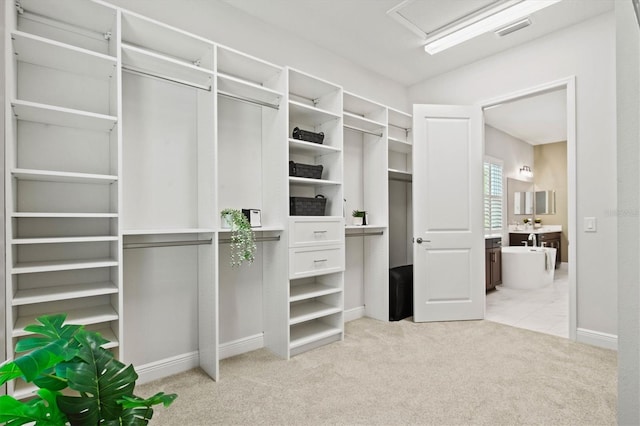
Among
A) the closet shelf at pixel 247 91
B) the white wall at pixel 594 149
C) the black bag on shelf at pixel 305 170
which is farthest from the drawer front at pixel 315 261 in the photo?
the white wall at pixel 594 149

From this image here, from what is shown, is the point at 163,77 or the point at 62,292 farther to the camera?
the point at 163,77

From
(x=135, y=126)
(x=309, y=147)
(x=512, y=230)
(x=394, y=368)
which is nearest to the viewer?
(x=135, y=126)

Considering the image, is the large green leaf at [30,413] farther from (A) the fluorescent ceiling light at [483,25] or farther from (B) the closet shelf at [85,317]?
(A) the fluorescent ceiling light at [483,25]

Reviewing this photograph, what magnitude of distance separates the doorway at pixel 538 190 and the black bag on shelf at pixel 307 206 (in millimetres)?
2149

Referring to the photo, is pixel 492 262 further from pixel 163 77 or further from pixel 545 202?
pixel 163 77

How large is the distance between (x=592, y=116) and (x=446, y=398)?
2691 millimetres

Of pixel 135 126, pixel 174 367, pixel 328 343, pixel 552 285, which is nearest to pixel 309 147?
pixel 135 126

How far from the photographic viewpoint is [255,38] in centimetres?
287

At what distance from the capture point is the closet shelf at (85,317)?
5.73ft

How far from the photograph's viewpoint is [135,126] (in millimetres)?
2273

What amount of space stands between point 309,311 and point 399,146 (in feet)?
7.34

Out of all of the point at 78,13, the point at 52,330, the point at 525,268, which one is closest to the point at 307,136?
the point at 78,13

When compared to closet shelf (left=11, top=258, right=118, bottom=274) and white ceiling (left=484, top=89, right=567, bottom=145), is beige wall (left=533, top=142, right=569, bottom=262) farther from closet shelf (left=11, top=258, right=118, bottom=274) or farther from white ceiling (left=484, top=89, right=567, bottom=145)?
closet shelf (left=11, top=258, right=118, bottom=274)

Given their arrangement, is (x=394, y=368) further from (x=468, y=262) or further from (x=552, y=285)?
(x=552, y=285)
